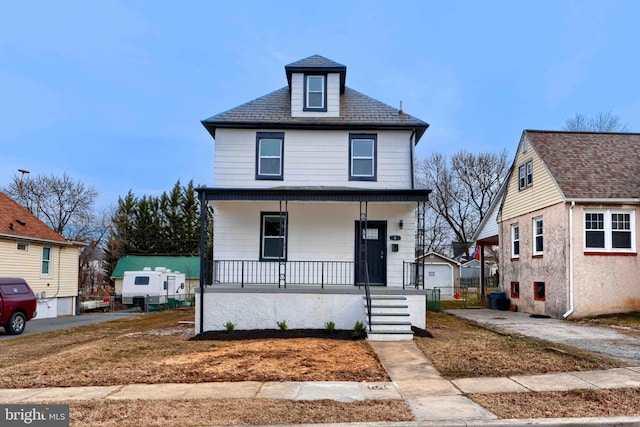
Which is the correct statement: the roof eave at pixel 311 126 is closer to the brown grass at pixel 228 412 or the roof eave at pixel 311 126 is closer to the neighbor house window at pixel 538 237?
the neighbor house window at pixel 538 237

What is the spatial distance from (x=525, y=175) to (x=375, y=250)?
828 centimetres

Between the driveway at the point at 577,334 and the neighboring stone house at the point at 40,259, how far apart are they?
18891mm

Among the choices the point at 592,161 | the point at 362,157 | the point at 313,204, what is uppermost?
the point at 592,161

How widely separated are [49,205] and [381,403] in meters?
44.2

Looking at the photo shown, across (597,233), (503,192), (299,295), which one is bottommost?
(299,295)

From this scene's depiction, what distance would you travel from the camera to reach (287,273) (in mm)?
15414

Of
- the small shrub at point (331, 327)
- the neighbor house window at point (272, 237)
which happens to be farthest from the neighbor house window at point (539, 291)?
the neighbor house window at point (272, 237)

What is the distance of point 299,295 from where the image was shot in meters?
13.1

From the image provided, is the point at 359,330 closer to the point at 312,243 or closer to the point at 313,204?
the point at 312,243

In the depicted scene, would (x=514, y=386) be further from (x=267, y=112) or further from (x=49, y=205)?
(x=49, y=205)

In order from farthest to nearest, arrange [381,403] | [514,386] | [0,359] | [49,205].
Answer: [49,205]
[0,359]
[514,386]
[381,403]

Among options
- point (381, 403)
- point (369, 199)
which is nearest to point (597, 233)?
point (369, 199)

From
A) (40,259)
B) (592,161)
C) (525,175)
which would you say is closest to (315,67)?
(525,175)

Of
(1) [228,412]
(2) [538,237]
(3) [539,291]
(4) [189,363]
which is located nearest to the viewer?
(1) [228,412]
